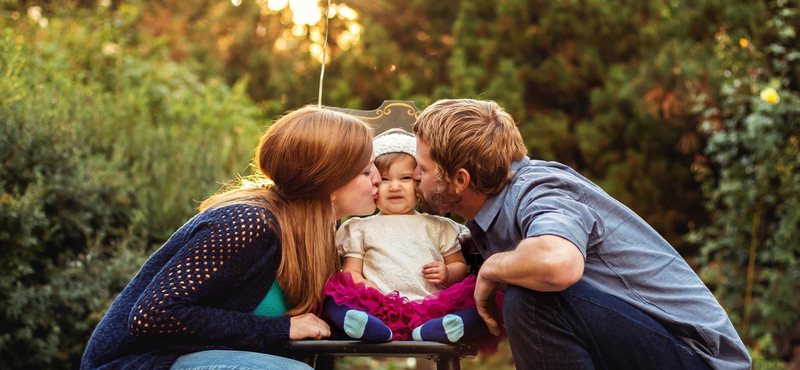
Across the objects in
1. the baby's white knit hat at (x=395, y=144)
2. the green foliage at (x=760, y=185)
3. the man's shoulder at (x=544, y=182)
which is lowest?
the green foliage at (x=760, y=185)

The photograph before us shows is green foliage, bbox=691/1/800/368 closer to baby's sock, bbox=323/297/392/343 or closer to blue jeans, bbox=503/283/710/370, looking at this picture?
blue jeans, bbox=503/283/710/370

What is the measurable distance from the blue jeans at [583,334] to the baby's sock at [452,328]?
11 cm

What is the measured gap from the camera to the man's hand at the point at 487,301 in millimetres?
1882

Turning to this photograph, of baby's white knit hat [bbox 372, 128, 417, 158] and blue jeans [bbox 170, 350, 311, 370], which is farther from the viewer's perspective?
baby's white knit hat [bbox 372, 128, 417, 158]

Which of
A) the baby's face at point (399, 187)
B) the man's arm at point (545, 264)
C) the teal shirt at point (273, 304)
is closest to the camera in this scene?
Answer: the man's arm at point (545, 264)

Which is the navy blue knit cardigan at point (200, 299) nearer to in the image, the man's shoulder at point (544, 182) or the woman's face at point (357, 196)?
the woman's face at point (357, 196)

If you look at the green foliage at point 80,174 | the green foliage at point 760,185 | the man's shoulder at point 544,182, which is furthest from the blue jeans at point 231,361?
the green foliage at point 760,185

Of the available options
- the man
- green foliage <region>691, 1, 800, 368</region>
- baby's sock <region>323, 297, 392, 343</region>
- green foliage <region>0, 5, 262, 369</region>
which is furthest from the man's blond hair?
green foliage <region>691, 1, 800, 368</region>

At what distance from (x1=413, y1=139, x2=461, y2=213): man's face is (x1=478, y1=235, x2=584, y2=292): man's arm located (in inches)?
15.0

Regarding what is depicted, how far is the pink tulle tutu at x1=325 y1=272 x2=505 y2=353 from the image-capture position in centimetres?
200

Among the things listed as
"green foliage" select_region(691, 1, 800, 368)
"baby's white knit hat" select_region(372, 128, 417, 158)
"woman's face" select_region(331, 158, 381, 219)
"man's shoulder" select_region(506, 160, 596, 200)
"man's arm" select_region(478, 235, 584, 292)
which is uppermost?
"baby's white knit hat" select_region(372, 128, 417, 158)

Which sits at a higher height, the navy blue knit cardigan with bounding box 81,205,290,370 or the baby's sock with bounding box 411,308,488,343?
the navy blue knit cardigan with bounding box 81,205,290,370

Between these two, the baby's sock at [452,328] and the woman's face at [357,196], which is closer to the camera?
the baby's sock at [452,328]

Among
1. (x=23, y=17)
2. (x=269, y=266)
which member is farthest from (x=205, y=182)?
(x=269, y=266)
